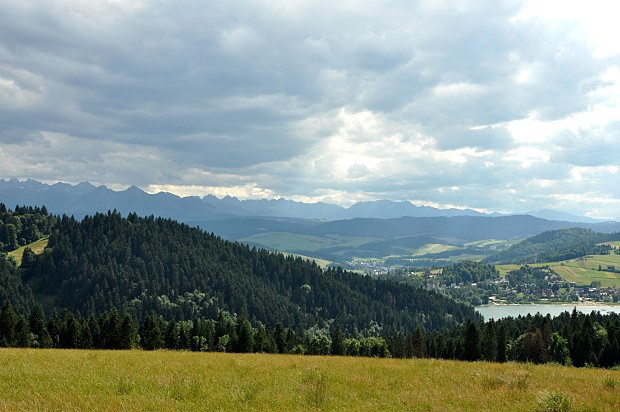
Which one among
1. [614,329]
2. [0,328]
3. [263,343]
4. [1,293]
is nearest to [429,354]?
[614,329]

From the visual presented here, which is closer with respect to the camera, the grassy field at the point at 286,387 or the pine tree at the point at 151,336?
the grassy field at the point at 286,387

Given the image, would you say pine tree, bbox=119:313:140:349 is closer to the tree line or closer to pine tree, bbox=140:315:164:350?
the tree line

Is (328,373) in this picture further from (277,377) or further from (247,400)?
(247,400)

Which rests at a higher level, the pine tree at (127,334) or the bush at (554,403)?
the bush at (554,403)

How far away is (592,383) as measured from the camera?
2052cm

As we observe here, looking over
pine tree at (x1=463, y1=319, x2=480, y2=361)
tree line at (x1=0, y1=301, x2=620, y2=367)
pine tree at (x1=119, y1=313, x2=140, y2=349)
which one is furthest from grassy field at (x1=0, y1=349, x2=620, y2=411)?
pine tree at (x1=463, y1=319, x2=480, y2=361)

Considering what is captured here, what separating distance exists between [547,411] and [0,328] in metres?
→ 102

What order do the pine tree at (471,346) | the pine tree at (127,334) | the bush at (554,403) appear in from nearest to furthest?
the bush at (554,403) → the pine tree at (127,334) → the pine tree at (471,346)

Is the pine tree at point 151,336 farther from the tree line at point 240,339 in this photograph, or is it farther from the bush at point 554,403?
the bush at point 554,403

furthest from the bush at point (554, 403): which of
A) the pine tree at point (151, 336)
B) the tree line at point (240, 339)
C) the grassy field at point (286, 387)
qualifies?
the pine tree at point (151, 336)

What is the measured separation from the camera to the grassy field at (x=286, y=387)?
15.9 metres

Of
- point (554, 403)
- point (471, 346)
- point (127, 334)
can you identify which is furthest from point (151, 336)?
point (554, 403)

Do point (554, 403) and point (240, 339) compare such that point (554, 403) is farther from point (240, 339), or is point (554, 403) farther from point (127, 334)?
point (127, 334)

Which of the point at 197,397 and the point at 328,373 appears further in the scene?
the point at 328,373
